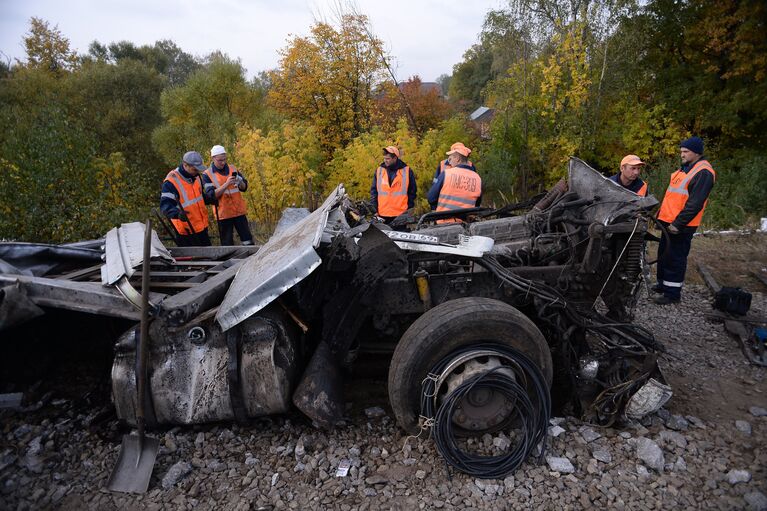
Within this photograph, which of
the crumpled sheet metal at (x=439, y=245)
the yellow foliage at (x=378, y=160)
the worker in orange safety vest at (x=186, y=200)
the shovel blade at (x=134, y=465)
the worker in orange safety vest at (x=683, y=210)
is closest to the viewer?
the shovel blade at (x=134, y=465)

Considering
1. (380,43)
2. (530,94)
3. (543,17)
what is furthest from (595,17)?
(380,43)

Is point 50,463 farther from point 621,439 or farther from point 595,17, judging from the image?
point 595,17

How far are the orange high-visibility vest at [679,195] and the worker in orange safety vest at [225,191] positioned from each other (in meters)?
5.23

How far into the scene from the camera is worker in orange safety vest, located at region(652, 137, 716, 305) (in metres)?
4.85

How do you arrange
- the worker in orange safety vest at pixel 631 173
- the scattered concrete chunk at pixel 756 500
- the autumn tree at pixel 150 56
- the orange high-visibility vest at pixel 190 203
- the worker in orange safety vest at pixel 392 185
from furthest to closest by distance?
the autumn tree at pixel 150 56, the worker in orange safety vest at pixel 392 185, the orange high-visibility vest at pixel 190 203, the worker in orange safety vest at pixel 631 173, the scattered concrete chunk at pixel 756 500

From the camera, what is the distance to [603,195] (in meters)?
3.54

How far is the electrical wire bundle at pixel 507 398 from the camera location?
8.27 feet

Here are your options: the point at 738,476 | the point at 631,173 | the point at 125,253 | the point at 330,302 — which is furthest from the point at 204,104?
the point at 738,476

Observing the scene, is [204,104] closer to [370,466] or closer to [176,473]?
[176,473]

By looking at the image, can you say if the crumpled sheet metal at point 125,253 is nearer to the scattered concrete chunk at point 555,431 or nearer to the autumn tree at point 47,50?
the scattered concrete chunk at point 555,431

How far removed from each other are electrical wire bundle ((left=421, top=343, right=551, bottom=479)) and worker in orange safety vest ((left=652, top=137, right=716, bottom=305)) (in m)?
3.22

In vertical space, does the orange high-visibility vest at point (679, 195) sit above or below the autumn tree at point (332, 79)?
below

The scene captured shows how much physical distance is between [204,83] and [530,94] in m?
17.0

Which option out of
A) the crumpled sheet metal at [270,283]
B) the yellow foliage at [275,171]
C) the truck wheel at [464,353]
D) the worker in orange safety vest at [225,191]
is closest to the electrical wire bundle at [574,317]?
the truck wheel at [464,353]
